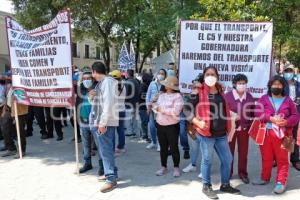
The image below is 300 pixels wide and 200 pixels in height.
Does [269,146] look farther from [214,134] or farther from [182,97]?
[182,97]

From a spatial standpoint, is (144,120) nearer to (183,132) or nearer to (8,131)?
(183,132)

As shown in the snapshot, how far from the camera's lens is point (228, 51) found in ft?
23.2

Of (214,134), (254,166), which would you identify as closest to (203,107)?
(214,134)

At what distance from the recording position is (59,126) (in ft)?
34.8

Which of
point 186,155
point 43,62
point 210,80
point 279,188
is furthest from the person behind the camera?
point 186,155

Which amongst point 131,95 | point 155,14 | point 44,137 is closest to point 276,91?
point 131,95

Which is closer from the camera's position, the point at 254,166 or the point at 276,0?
the point at 254,166

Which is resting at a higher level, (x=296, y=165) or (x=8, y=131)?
(x=8, y=131)

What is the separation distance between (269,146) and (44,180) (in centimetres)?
371

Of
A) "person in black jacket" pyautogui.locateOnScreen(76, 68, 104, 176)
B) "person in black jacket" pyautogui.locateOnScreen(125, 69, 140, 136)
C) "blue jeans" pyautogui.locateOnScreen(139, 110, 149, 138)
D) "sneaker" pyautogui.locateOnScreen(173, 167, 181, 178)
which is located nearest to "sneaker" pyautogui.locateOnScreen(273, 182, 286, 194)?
"sneaker" pyautogui.locateOnScreen(173, 167, 181, 178)

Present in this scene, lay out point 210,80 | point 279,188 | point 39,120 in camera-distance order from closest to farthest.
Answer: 1. point 210,80
2. point 279,188
3. point 39,120

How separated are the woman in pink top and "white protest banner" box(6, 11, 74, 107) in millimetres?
1649

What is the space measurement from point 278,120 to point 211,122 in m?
1.03

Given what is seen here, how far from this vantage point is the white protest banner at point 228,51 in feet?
22.7
